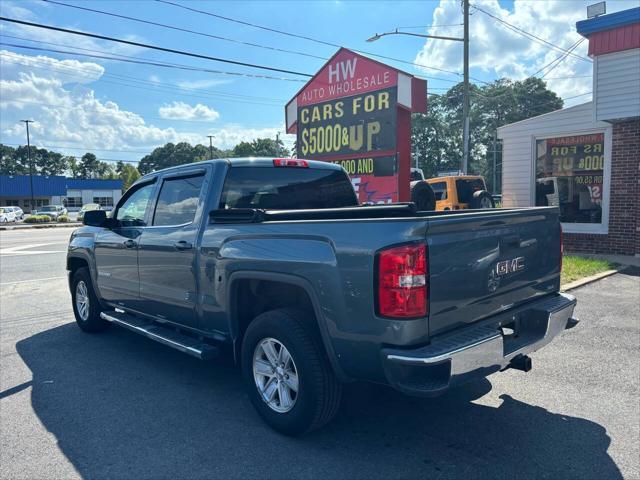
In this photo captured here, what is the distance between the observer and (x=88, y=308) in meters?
6.19

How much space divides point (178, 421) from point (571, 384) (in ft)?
10.6

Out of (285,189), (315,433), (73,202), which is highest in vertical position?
(285,189)

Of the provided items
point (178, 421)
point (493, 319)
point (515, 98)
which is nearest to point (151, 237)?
point (178, 421)

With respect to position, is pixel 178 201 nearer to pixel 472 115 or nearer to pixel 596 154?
pixel 596 154

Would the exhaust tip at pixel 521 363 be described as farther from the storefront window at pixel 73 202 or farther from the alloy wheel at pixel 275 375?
the storefront window at pixel 73 202

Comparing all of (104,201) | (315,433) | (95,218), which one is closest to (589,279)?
(315,433)

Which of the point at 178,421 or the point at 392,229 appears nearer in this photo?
the point at 392,229

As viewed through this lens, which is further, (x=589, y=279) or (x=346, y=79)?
(x=346, y=79)

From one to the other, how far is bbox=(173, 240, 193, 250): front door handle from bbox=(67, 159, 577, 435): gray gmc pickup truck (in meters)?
0.02

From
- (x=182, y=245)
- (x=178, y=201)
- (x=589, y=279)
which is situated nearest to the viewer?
(x=182, y=245)

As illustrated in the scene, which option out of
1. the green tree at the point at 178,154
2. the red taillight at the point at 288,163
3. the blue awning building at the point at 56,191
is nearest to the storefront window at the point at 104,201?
the blue awning building at the point at 56,191

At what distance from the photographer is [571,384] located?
4383 millimetres

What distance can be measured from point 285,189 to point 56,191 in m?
71.2

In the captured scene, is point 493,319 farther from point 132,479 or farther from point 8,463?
point 8,463
